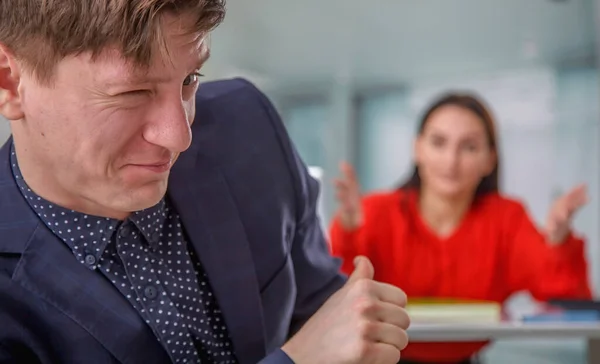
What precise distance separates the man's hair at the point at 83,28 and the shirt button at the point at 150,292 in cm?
22

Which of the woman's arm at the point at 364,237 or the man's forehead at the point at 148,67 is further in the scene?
the woman's arm at the point at 364,237

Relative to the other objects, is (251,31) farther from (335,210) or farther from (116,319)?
(116,319)

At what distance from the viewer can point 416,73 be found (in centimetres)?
245

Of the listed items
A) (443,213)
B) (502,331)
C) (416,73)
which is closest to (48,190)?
(502,331)

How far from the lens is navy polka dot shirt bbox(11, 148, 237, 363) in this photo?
2.19ft

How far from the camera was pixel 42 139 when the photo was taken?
62cm

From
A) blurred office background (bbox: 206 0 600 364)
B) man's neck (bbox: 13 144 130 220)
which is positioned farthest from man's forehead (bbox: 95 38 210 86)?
blurred office background (bbox: 206 0 600 364)

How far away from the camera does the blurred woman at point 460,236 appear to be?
6.95ft

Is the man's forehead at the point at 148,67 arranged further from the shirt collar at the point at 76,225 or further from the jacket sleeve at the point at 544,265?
the jacket sleeve at the point at 544,265

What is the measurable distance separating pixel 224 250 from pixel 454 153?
1.53 meters

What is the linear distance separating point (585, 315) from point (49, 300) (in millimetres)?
1517

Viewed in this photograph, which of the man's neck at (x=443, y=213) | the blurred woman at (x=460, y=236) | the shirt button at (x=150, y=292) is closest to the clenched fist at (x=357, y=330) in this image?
the shirt button at (x=150, y=292)

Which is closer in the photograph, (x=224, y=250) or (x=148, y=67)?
(x=148, y=67)

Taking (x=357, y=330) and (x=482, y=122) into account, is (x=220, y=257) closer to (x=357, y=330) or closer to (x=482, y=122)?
(x=357, y=330)
